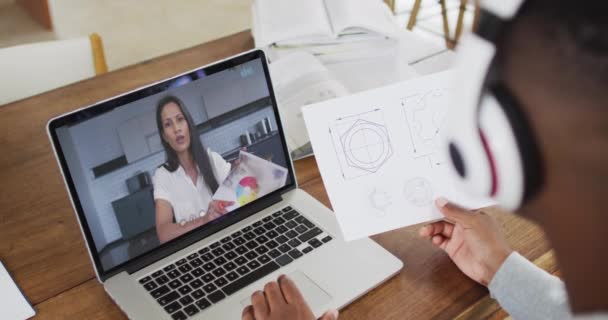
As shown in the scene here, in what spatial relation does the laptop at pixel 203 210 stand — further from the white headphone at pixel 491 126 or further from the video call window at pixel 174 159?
the white headphone at pixel 491 126

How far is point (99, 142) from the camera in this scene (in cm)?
84

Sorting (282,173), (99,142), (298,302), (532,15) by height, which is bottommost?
(298,302)

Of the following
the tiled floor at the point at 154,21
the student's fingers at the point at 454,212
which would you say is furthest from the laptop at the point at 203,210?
the tiled floor at the point at 154,21

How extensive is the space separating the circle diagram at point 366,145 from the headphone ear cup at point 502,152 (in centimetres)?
50

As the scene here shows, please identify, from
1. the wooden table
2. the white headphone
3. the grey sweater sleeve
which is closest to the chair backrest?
the wooden table

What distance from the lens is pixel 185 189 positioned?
90cm

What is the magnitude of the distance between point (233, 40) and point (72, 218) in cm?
65

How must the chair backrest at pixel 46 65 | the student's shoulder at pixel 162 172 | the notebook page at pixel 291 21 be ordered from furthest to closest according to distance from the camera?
the chair backrest at pixel 46 65 < the notebook page at pixel 291 21 < the student's shoulder at pixel 162 172

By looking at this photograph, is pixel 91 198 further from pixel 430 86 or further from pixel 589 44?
pixel 589 44

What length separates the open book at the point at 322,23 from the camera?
4.24 feet

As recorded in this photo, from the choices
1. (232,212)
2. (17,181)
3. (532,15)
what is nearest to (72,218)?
(17,181)

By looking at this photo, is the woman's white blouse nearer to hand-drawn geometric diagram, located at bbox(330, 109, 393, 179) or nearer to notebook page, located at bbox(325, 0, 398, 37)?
hand-drawn geometric diagram, located at bbox(330, 109, 393, 179)

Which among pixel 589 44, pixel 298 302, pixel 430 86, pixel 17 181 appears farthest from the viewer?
pixel 17 181

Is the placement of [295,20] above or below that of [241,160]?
above
